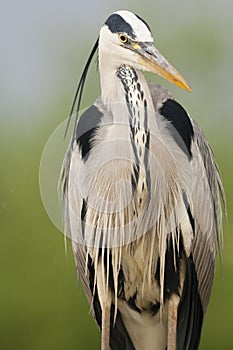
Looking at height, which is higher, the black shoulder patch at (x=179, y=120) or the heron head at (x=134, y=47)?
the heron head at (x=134, y=47)

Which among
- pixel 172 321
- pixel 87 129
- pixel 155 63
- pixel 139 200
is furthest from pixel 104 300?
pixel 155 63

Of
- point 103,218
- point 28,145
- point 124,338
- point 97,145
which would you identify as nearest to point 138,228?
point 103,218

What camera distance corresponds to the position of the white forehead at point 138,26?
5.06 feet

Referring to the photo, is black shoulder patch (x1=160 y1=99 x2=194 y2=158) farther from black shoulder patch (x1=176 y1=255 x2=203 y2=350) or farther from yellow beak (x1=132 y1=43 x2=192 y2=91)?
black shoulder patch (x1=176 y1=255 x2=203 y2=350)

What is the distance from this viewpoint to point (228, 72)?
312cm

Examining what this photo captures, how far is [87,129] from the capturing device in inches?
66.5

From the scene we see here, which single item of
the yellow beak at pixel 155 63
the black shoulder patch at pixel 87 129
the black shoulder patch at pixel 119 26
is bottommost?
the black shoulder patch at pixel 87 129

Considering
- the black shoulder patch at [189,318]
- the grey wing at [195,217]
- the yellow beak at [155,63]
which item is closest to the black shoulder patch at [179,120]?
the grey wing at [195,217]

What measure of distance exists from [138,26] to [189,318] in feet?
2.46

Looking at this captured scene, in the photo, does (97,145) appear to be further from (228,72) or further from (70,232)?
(228,72)

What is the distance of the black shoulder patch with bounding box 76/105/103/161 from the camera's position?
1.67 m

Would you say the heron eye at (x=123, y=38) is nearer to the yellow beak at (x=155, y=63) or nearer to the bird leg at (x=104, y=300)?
the yellow beak at (x=155, y=63)

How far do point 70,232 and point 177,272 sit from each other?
0.95 feet

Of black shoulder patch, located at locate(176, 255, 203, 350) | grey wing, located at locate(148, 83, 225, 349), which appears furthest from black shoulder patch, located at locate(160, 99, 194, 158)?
black shoulder patch, located at locate(176, 255, 203, 350)
